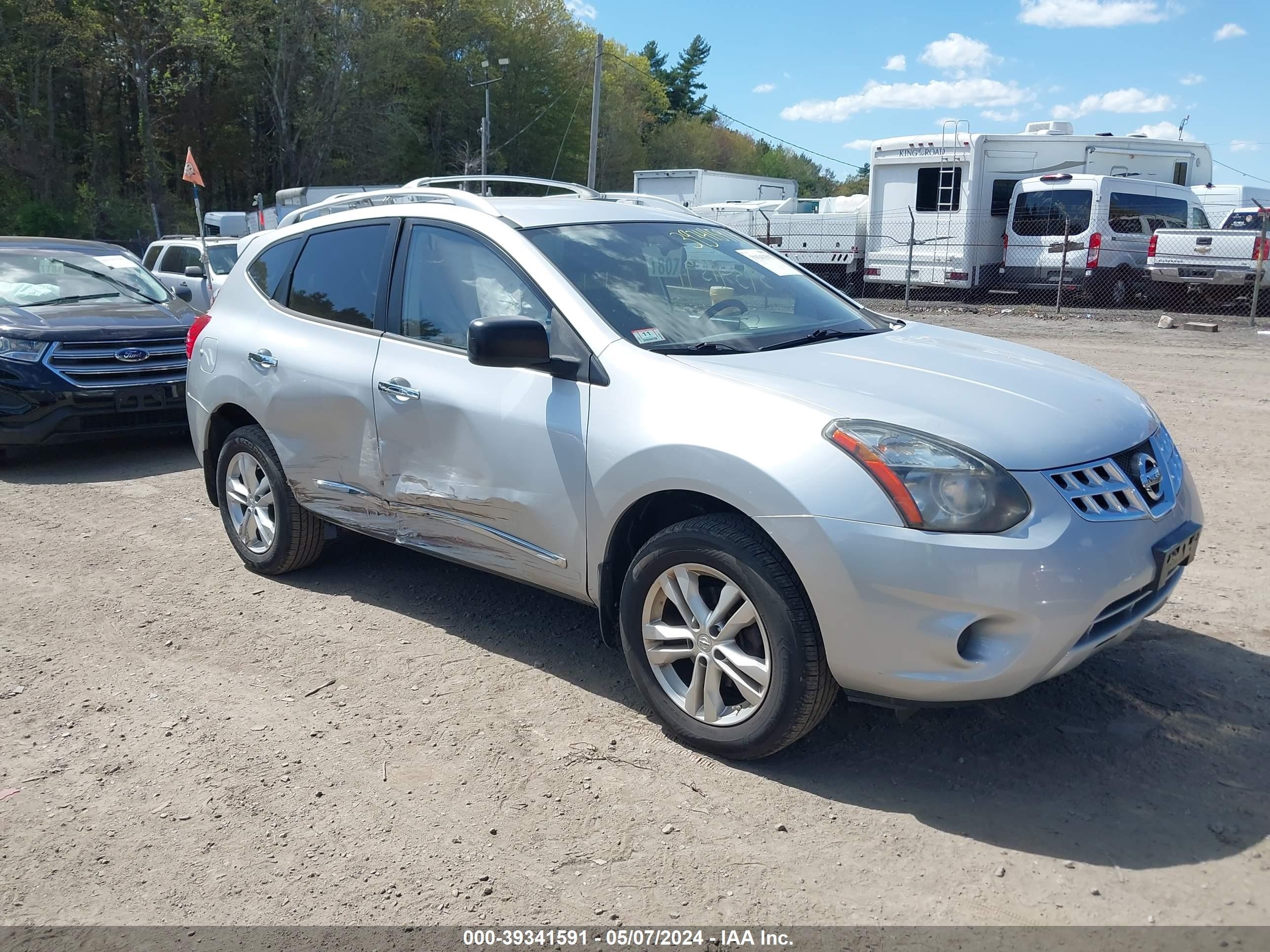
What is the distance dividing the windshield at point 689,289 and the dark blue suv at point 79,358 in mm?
5289

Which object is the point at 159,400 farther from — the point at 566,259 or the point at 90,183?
the point at 90,183

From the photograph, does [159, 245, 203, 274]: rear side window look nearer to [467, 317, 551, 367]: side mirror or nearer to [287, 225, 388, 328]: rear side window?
[287, 225, 388, 328]: rear side window

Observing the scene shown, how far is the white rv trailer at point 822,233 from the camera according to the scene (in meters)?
22.9

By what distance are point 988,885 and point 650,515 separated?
5.20ft

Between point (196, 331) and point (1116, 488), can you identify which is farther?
point (196, 331)

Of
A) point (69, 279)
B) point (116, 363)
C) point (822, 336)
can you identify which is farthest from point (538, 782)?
point (69, 279)

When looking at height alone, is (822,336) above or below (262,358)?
above

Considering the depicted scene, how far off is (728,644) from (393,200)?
2.89 metres

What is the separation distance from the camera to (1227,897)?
8.89ft

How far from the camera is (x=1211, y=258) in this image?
1719 cm

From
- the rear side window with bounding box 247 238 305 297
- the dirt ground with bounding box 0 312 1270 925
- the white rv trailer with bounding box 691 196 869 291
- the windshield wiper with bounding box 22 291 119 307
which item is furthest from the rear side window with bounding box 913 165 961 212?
the rear side window with bounding box 247 238 305 297

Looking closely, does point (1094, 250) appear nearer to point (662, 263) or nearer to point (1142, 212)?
point (1142, 212)

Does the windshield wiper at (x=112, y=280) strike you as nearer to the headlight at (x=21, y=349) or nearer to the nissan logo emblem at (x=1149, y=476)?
the headlight at (x=21, y=349)

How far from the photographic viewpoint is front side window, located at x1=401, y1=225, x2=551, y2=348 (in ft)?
13.5
